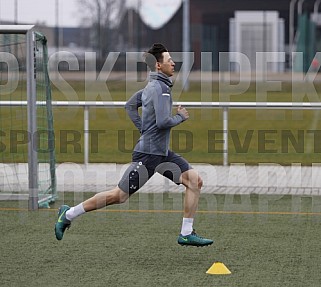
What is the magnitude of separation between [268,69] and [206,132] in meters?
19.8

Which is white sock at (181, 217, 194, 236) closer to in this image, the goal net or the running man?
the running man

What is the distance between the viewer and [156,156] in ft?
27.9

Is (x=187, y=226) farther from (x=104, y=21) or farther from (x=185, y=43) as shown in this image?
(x=104, y=21)

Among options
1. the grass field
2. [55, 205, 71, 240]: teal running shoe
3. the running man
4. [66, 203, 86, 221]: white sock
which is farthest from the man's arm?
the grass field

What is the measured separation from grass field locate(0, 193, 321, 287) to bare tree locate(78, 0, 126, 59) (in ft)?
94.7

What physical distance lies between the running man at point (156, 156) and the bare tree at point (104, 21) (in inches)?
1261

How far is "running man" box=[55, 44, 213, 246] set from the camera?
829 centimetres

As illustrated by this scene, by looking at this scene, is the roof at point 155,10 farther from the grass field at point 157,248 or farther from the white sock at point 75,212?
the white sock at point 75,212

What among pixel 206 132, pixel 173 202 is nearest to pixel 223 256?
pixel 173 202

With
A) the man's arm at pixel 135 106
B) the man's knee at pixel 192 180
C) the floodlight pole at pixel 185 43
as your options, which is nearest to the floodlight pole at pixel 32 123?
the man's arm at pixel 135 106

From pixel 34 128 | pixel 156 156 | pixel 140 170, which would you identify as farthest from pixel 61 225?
pixel 34 128

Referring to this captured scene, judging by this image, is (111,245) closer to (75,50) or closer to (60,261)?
(60,261)

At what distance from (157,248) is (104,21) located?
3280 centimetres

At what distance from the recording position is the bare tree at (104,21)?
40.5 m
